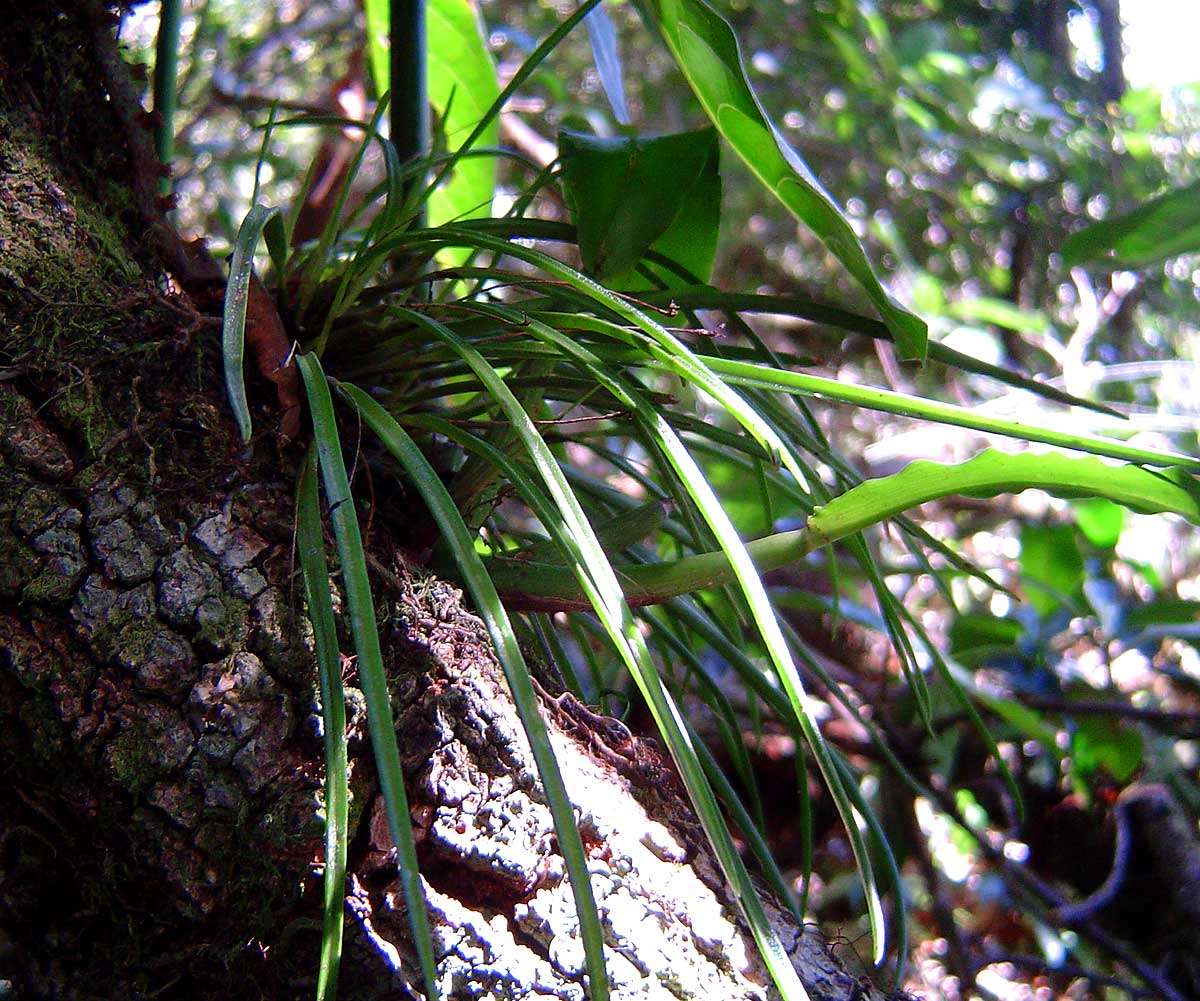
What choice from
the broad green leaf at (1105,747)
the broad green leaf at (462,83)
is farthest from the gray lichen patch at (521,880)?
the broad green leaf at (1105,747)

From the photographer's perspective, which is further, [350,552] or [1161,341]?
[1161,341]

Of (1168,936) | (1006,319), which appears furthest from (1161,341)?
(1168,936)

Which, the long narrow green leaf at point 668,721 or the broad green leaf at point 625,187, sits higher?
the broad green leaf at point 625,187

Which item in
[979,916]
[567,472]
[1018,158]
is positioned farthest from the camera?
[1018,158]

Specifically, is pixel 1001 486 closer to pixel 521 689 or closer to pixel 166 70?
pixel 521 689

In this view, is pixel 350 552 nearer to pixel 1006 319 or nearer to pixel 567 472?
pixel 567 472

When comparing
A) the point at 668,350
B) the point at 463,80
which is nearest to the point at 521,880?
the point at 668,350

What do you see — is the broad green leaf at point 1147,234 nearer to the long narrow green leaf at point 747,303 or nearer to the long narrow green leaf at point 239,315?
the long narrow green leaf at point 747,303
